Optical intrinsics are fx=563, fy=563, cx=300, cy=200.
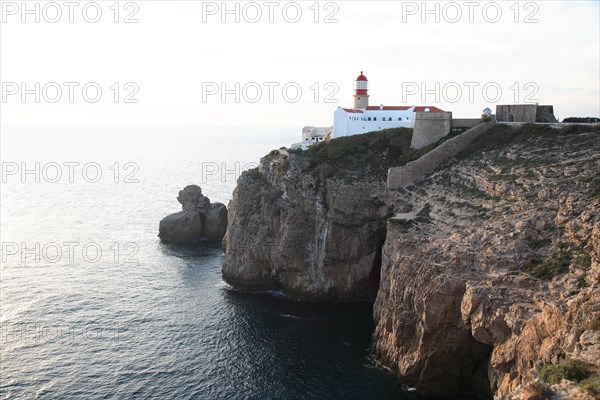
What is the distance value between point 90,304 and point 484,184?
128 feet

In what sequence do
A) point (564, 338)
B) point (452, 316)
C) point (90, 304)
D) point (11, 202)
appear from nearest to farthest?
point (564, 338), point (452, 316), point (90, 304), point (11, 202)

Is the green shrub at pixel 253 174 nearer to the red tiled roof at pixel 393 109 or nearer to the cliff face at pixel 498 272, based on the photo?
the red tiled roof at pixel 393 109

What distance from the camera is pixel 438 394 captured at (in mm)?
39250

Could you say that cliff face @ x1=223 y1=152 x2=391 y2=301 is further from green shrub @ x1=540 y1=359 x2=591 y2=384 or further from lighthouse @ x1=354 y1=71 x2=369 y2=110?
green shrub @ x1=540 y1=359 x2=591 y2=384

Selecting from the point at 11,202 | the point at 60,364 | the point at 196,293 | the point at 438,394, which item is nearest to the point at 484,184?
the point at 438,394

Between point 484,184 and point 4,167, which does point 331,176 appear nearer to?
point 484,184

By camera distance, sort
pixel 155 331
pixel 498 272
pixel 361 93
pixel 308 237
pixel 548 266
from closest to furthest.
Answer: pixel 548 266, pixel 498 272, pixel 155 331, pixel 308 237, pixel 361 93

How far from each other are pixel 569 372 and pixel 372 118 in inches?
2129

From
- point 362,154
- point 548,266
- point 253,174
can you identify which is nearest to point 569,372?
point 548,266

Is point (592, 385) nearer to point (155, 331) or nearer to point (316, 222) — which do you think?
point (155, 331)

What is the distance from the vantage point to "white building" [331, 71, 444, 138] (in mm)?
70125

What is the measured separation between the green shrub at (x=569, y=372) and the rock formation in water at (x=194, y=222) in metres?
65.4

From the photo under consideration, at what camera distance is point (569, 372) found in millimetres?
21094

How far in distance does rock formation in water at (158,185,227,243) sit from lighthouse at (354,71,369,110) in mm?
26054
